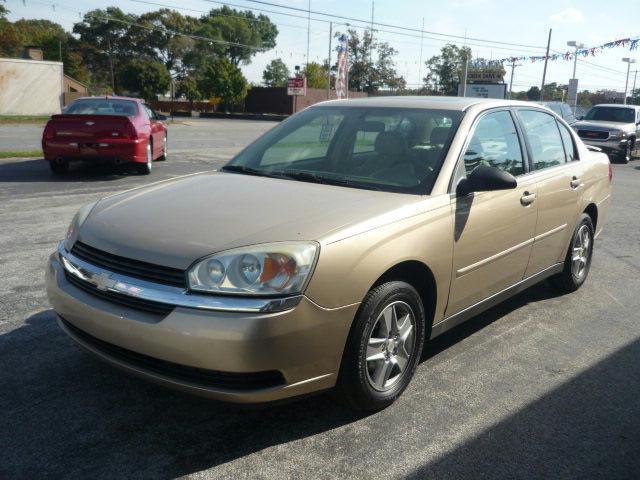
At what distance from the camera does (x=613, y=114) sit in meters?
22.3

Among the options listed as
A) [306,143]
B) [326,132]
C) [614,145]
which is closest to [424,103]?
[326,132]

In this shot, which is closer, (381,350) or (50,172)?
(381,350)

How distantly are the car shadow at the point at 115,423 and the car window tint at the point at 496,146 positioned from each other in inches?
71.5

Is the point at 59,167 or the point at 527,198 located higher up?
the point at 527,198

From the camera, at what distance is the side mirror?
11.8 ft

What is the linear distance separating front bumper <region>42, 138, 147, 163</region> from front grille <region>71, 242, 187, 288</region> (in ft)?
28.3

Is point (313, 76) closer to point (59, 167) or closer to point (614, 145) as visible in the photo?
point (614, 145)

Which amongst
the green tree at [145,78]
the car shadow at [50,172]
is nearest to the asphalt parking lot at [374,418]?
the car shadow at [50,172]

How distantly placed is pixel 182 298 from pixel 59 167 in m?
10.1

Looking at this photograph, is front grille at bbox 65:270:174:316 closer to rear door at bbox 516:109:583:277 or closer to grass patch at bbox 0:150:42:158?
rear door at bbox 516:109:583:277

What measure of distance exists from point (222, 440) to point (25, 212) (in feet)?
20.6

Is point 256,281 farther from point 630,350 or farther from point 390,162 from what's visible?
point 630,350

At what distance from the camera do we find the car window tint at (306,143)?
4.36 m

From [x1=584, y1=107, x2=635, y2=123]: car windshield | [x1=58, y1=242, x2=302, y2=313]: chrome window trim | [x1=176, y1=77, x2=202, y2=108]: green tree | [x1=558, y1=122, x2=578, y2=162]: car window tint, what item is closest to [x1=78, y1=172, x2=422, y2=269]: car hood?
[x1=58, y1=242, x2=302, y2=313]: chrome window trim
